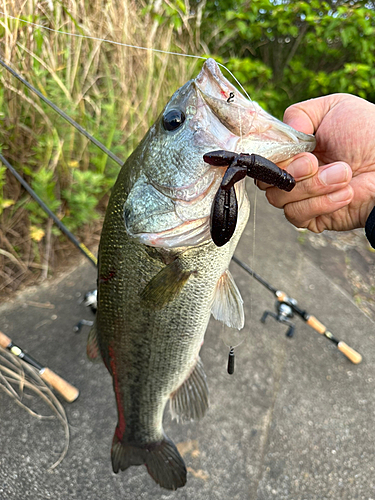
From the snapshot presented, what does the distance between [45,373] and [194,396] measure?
0.84 m

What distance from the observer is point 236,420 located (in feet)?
6.59

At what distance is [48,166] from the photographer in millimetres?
2793

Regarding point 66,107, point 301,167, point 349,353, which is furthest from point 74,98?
point 349,353

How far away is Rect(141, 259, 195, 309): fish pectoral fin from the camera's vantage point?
3.56 ft

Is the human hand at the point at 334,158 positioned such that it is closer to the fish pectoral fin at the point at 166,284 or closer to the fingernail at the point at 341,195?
the fingernail at the point at 341,195

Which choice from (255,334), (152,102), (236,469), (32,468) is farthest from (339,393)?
(152,102)

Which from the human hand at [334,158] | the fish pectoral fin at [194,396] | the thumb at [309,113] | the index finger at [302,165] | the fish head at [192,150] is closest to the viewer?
the fish head at [192,150]

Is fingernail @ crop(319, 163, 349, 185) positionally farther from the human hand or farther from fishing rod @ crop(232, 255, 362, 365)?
fishing rod @ crop(232, 255, 362, 365)

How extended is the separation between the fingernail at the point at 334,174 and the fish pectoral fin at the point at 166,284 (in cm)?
54

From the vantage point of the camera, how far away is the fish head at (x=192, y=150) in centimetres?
91

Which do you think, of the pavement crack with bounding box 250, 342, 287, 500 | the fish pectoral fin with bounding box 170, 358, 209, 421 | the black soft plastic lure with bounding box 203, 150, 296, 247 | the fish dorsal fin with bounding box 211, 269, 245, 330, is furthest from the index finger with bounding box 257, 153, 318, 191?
the pavement crack with bounding box 250, 342, 287, 500

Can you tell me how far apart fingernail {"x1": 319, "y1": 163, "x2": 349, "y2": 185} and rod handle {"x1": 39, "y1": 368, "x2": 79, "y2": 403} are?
1.63 m

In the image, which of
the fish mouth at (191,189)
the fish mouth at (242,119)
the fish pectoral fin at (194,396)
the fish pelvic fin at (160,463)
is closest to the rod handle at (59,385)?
the fish pelvic fin at (160,463)

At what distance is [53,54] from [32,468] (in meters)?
2.81
